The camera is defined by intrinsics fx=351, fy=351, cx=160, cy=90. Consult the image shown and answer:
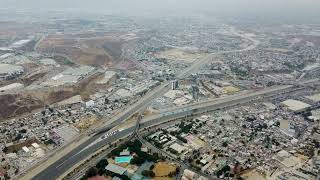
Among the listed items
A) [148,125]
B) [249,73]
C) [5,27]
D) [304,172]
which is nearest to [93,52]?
[249,73]

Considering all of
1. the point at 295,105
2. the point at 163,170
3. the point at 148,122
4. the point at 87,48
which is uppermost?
the point at 163,170

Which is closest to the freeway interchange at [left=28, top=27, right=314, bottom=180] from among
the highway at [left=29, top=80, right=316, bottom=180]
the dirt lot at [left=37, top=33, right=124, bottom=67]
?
the highway at [left=29, top=80, right=316, bottom=180]

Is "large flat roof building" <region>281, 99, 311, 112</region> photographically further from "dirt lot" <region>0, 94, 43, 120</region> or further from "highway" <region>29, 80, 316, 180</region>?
"dirt lot" <region>0, 94, 43, 120</region>

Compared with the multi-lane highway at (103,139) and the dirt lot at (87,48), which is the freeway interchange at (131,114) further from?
the dirt lot at (87,48)

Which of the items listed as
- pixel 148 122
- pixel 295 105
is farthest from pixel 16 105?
pixel 295 105

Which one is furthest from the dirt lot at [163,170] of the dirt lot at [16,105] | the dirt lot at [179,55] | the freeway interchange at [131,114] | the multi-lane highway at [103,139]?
the dirt lot at [179,55]

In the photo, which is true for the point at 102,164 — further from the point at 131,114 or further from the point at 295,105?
the point at 295,105
